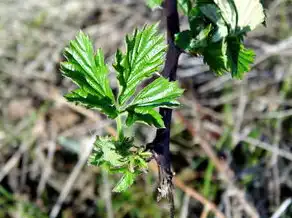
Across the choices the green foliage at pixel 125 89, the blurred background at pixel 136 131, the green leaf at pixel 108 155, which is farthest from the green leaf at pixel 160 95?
the blurred background at pixel 136 131

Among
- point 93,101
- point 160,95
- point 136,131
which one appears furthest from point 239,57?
point 136,131

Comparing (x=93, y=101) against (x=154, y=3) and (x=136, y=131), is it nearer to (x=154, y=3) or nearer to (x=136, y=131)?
(x=154, y=3)

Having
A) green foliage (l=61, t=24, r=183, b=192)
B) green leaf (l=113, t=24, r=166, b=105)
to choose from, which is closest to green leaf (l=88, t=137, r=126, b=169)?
green foliage (l=61, t=24, r=183, b=192)

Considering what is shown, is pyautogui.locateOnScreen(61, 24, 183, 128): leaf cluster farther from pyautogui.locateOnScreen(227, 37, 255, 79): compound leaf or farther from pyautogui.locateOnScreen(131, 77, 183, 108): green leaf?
pyautogui.locateOnScreen(227, 37, 255, 79): compound leaf

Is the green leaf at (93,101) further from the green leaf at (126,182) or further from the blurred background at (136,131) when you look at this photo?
the blurred background at (136,131)

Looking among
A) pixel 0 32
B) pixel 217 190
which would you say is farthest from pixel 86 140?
pixel 0 32

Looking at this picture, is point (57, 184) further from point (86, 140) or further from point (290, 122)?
point (290, 122)
